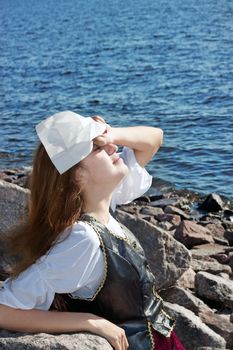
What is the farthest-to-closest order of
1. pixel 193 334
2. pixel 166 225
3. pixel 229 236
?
pixel 166 225 → pixel 229 236 → pixel 193 334

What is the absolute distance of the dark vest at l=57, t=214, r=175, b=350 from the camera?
3.66m

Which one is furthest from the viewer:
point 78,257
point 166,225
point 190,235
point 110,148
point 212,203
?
point 212,203

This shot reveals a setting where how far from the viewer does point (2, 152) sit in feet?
55.2

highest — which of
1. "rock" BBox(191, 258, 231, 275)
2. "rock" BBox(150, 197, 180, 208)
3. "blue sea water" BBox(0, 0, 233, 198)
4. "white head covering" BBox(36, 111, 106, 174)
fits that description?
"white head covering" BBox(36, 111, 106, 174)

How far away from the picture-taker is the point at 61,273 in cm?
359

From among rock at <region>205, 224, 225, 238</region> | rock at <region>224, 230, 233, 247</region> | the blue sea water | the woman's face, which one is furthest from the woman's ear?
the blue sea water

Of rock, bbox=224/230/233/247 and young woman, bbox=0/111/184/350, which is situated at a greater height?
young woman, bbox=0/111/184/350

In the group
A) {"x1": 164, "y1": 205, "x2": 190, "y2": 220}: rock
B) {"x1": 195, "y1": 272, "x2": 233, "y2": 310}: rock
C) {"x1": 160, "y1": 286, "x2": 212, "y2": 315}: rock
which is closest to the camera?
{"x1": 160, "y1": 286, "x2": 212, "y2": 315}: rock

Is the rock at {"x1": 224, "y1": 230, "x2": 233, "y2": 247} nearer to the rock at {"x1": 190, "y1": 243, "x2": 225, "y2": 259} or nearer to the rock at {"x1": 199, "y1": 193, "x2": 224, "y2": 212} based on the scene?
the rock at {"x1": 190, "y1": 243, "x2": 225, "y2": 259}

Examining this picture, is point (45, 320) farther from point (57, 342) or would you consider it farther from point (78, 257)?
point (78, 257)

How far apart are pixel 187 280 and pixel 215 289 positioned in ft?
1.12

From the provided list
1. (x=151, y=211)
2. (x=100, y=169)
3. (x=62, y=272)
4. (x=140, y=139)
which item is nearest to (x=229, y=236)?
(x=151, y=211)

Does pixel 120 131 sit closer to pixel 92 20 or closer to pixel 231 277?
pixel 231 277

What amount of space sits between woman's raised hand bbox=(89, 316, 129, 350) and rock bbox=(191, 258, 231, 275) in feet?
11.9
